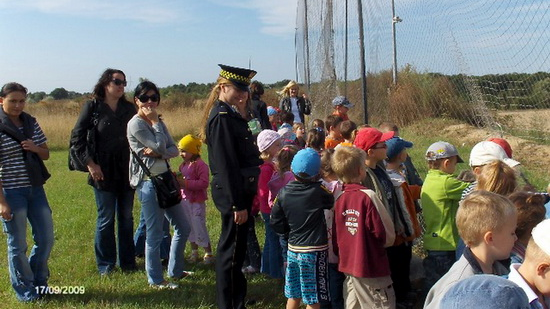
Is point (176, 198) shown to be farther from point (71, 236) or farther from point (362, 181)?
point (71, 236)

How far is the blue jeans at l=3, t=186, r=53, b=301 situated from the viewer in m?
4.45

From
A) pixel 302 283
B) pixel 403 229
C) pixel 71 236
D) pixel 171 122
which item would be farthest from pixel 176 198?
pixel 171 122

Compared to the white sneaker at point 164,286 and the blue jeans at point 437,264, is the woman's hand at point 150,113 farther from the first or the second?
the blue jeans at point 437,264

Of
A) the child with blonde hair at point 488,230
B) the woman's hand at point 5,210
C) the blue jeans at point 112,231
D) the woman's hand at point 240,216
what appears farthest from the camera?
the blue jeans at point 112,231

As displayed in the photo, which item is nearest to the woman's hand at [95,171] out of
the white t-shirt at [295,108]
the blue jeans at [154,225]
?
the blue jeans at [154,225]

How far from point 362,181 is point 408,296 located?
1233mm

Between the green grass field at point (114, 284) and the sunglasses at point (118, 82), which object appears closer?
the green grass field at point (114, 284)

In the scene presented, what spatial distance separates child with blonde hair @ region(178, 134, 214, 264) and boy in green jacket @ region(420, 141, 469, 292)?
93.9 inches

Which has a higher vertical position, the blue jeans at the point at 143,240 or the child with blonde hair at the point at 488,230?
the child with blonde hair at the point at 488,230

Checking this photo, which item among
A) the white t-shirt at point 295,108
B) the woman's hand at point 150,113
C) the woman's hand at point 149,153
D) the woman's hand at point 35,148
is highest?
the white t-shirt at point 295,108

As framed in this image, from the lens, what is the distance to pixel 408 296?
15.3 feet

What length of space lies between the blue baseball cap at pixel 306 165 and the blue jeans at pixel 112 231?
2193 millimetres

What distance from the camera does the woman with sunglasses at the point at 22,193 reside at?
4.44m
